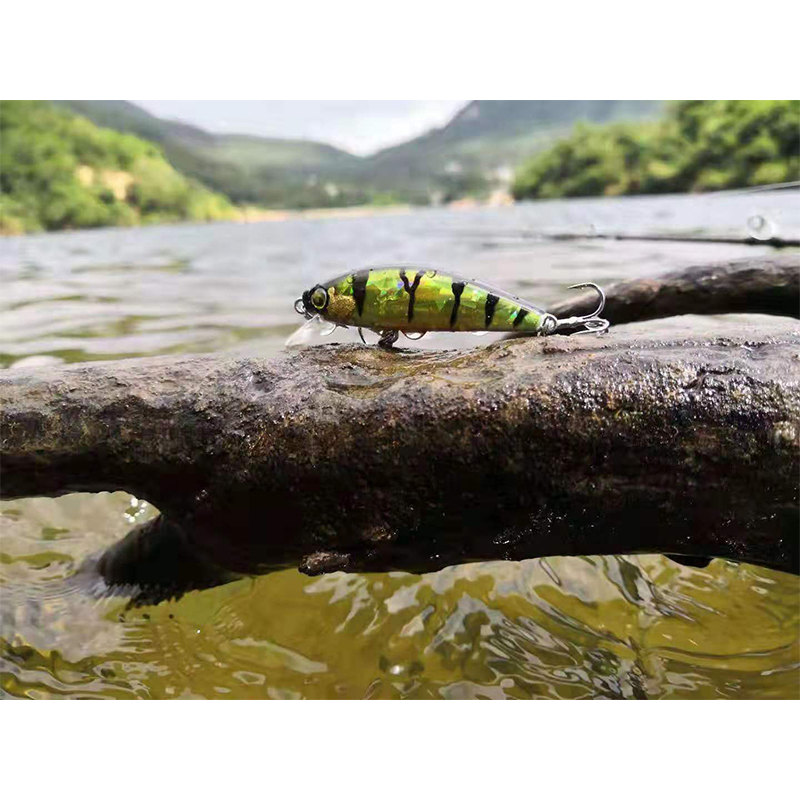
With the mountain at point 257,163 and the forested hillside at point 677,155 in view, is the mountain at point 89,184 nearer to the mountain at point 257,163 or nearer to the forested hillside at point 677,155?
the mountain at point 257,163

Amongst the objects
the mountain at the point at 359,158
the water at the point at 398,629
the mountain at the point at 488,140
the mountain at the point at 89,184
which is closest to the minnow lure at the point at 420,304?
the water at the point at 398,629

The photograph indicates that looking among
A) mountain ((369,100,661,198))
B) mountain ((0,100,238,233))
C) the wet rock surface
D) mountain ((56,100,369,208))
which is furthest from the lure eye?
mountain ((0,100,238,233))

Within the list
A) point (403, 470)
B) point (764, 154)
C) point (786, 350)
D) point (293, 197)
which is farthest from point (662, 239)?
point (403, 470)

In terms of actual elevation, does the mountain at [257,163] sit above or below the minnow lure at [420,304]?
above

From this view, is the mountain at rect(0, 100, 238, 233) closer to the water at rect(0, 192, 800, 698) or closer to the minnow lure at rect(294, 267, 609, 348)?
the water at rect(0, 192, 800, 698)

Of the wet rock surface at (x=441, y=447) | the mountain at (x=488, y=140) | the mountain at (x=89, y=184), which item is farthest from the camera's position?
the mountain at (x=89, y=184)

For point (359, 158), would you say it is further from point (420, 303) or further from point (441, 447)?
point (441, 447)

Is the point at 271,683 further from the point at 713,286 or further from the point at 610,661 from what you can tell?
the point at 713,286

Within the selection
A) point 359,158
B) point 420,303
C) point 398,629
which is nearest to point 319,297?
point 420,303

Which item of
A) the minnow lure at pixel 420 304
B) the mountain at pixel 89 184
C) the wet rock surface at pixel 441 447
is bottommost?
the wet rock surface at pixel 441 447
